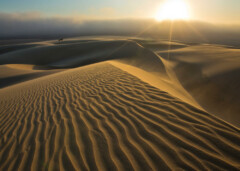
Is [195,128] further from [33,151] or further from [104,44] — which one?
[104,44]

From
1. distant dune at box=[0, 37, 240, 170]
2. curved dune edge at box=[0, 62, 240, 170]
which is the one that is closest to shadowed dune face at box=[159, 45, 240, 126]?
distant dune at box=[0, 37, 240, 170]

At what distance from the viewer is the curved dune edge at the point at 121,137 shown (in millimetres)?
1820

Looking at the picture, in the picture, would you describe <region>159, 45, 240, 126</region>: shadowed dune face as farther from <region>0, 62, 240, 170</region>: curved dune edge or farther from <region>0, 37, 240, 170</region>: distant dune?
<region>0, 62, 240, 170</region>: curved dune edge

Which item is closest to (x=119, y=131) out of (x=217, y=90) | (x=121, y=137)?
(x=121, y=137)

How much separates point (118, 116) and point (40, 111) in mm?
2311

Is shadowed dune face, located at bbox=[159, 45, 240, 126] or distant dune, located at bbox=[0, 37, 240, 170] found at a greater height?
distant dune, located at bbox=[0, 37, 240, 170]

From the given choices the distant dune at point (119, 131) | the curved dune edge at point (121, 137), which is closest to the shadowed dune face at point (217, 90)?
the distant dune at point (119, 131)

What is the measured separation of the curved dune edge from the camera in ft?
5.97

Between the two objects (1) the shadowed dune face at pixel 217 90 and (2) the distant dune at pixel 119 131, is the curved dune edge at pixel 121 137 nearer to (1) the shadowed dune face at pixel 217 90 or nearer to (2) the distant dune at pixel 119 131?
(2) the distant dune at pixel 119 131

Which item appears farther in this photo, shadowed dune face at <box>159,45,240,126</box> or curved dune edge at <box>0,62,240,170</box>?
shadowed dune face at <box>159,45,240,126</box>

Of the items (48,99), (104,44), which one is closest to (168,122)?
(48,99)

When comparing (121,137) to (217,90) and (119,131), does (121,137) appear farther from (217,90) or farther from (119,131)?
(217,90)

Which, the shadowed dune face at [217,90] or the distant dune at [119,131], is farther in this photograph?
the shadowed dune face at [217,90]

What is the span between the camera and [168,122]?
244cm
